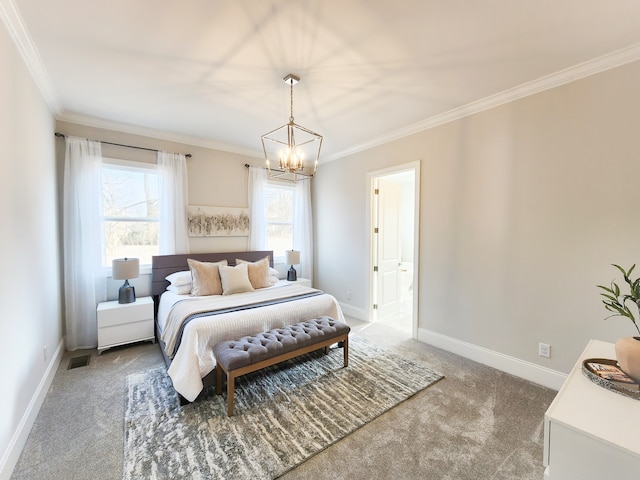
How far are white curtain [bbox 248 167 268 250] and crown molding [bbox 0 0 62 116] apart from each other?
7.76 feet

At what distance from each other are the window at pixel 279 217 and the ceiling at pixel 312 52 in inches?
70.8

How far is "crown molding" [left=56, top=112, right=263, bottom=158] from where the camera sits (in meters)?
3.17

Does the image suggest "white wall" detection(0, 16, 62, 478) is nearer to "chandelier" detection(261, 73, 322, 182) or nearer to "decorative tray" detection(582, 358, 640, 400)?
"chandelier" detection(261, 73, 322, 182)

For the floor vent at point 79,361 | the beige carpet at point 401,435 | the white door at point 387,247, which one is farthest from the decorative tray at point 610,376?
the floor vent at point 79,361

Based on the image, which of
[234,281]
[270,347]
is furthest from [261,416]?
[234,281]

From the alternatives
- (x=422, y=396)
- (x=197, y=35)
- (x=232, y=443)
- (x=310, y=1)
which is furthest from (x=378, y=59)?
(x=232, y=443)

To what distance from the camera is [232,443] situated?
71.8 inches

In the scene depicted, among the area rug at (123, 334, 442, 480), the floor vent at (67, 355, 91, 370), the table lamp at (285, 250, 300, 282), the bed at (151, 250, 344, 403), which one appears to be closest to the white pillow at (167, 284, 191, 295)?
the bed at (151, 250, 344, 403)

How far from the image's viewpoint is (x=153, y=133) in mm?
3637

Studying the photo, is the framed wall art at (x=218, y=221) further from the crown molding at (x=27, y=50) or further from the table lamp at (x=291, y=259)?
the crown molding at (x=27, y=50)

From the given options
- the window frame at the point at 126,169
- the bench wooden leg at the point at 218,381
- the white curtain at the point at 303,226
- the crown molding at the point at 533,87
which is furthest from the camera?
the white curtain at the point at 303,226

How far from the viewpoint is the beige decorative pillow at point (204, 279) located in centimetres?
333

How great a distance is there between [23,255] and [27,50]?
150cm

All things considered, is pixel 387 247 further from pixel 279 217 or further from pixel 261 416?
pixel 261 416
